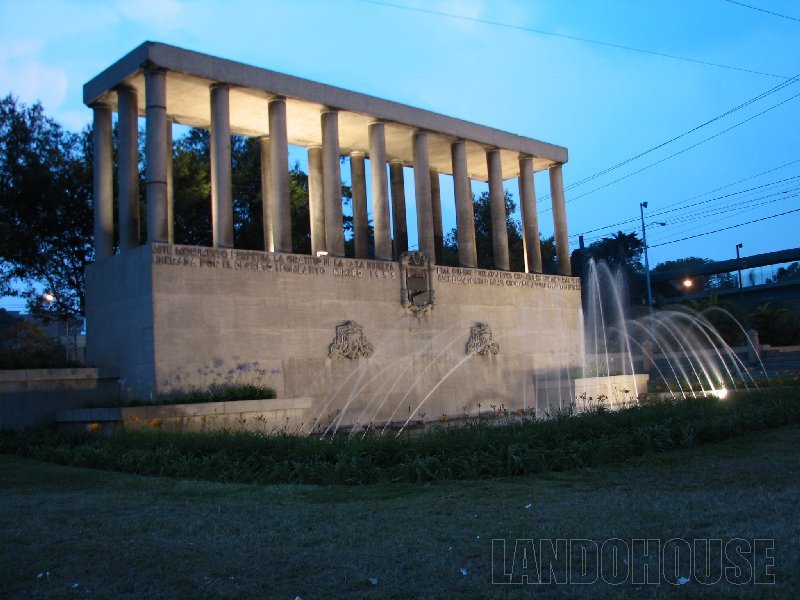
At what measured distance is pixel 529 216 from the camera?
96.2ft

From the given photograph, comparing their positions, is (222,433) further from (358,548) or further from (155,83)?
(155,83)

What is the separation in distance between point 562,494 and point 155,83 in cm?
1463

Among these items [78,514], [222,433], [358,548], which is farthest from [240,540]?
[222,433]

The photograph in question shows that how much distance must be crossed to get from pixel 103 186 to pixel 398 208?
10725 mm

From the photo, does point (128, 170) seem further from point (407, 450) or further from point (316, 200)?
point (407, 450)

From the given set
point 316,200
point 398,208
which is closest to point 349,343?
point 316,200

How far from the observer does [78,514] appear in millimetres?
8820

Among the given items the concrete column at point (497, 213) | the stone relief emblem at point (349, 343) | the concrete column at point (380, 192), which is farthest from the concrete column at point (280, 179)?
the concrete column at point (497, 213)

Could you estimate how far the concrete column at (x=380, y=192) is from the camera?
79.2ft

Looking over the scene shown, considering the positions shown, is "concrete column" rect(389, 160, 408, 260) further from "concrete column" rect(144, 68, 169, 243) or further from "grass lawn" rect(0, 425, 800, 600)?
"grass lawn" rect(0, 425, 800, 600)

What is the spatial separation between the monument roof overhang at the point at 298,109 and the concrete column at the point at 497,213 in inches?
20.7

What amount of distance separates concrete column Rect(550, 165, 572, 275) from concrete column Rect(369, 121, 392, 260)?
8282 mm

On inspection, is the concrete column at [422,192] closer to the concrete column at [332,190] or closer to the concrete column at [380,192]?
the concrete column at [380,192]

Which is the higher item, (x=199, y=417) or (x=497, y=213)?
(x=497, y=213)
